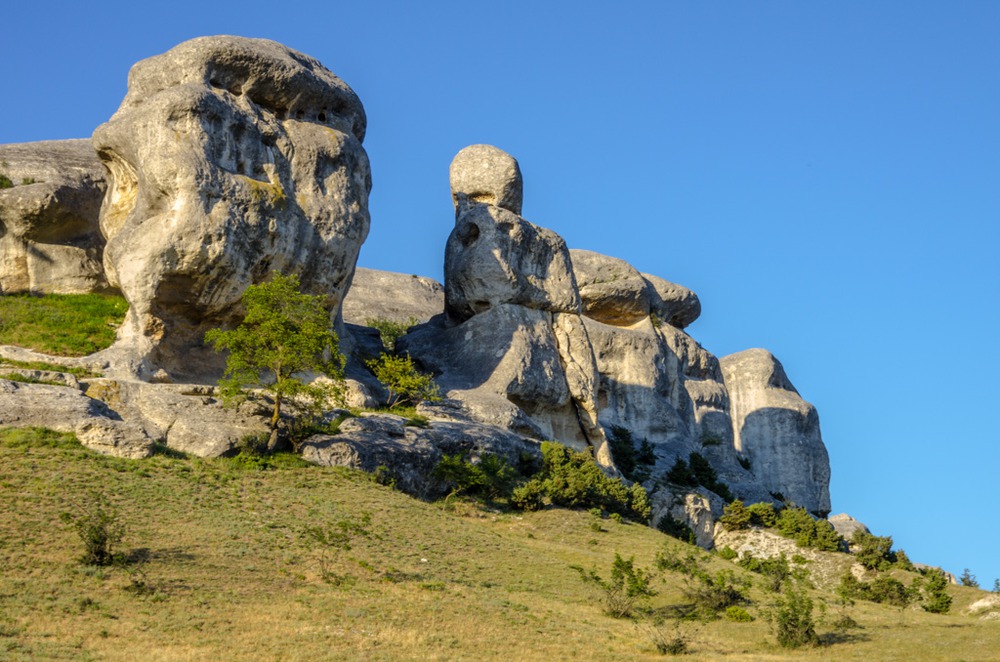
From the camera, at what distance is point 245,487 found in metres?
35.8

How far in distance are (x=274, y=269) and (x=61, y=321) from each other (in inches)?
273

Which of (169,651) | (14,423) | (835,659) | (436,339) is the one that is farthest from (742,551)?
(169,651)

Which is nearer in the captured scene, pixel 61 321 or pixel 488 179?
pixel 61 321

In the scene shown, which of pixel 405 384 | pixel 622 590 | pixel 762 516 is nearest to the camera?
pixel 622 590

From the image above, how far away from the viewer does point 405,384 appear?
147ft

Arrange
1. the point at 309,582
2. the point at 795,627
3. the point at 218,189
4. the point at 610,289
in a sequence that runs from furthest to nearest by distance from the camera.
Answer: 1. the point at 610,289
2. the point at 218,189
3. the point at 309,582
4. the point at 795,627

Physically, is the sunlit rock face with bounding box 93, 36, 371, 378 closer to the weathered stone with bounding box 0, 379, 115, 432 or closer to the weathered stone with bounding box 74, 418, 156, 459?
the weathered stone with bounding box 0, 379, 115, 432

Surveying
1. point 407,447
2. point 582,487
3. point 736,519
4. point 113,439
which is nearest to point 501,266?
point 582,487

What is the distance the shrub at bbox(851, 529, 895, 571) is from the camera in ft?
145

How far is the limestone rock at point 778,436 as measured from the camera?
217ft

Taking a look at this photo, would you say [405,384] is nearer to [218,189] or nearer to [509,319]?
[509,319]

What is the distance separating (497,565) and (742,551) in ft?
54.3

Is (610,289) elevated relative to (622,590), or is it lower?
elevated

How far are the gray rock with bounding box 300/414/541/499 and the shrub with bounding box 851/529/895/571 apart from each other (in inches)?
435
